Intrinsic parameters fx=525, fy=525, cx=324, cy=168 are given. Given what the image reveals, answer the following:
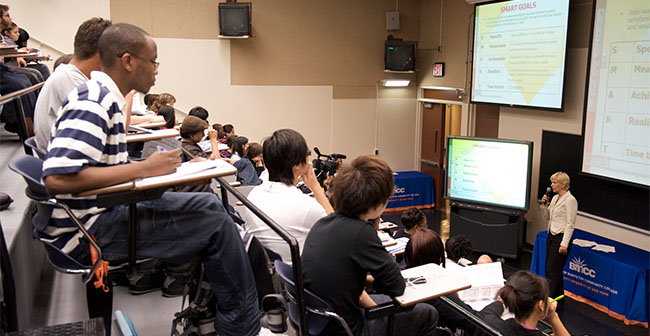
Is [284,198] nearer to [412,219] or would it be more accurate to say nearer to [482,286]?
[482,286]

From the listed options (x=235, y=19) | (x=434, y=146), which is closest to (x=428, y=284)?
(x=235, y=19)

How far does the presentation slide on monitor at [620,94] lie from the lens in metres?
5.33

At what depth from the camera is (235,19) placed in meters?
8.33

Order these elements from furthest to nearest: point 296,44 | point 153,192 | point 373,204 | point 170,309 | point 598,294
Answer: point 296,44, point 598,294, point 170,309, point 373,204, point 153,192

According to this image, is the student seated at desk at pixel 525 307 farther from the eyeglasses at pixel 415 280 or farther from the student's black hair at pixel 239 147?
the student's black hair at pixel 239 147

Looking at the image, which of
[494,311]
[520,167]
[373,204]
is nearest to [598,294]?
[520,167]

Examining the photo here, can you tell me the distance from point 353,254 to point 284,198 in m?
0.57

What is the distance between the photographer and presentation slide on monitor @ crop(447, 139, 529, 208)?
273 inches

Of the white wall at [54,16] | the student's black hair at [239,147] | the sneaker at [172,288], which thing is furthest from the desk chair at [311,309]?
the white wall at [54,16]

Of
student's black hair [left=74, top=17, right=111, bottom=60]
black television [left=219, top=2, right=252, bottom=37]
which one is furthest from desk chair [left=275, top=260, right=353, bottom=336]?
black television [left=219, top=2, right=252, bottom=37]

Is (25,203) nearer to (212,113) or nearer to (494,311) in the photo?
(494,311)

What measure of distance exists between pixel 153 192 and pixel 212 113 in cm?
733

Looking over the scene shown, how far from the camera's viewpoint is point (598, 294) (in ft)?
18.3

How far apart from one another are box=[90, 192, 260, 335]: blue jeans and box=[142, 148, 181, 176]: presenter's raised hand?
18 centimetres
